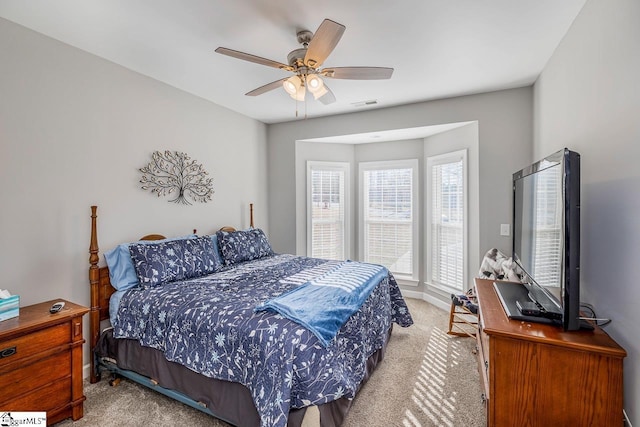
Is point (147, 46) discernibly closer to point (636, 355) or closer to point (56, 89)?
point (56, 89)

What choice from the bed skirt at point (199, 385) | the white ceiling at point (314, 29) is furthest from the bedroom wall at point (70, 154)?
the bed skirt at point (199, 385)

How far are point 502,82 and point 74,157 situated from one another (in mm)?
4094

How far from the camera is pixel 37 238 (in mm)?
2164

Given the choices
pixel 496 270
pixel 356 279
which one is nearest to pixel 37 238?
pixel 356 279

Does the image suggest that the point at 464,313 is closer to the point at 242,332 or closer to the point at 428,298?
the point at 428,298

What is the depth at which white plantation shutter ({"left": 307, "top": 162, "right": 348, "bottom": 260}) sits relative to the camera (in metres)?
4.55

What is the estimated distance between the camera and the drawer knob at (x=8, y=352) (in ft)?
5.31

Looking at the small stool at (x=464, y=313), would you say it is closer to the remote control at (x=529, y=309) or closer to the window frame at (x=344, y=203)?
the remote control at (x=529, y=309)

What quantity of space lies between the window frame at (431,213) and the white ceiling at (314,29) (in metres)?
0.91

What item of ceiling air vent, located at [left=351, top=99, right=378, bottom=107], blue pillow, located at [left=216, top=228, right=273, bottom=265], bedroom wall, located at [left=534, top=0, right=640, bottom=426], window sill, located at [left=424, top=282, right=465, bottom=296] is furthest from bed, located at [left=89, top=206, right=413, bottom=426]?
ceiling air vent, located at [left=351, top=99, right=378, bottom=107]

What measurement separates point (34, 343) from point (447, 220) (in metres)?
4.10

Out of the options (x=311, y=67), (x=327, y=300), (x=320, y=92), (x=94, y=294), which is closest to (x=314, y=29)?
(x=311, y=67)

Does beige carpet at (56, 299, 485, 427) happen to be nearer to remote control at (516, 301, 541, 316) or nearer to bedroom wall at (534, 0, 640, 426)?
remote control at (516, 301, 541, 316)

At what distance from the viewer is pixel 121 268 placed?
95.7 inches
